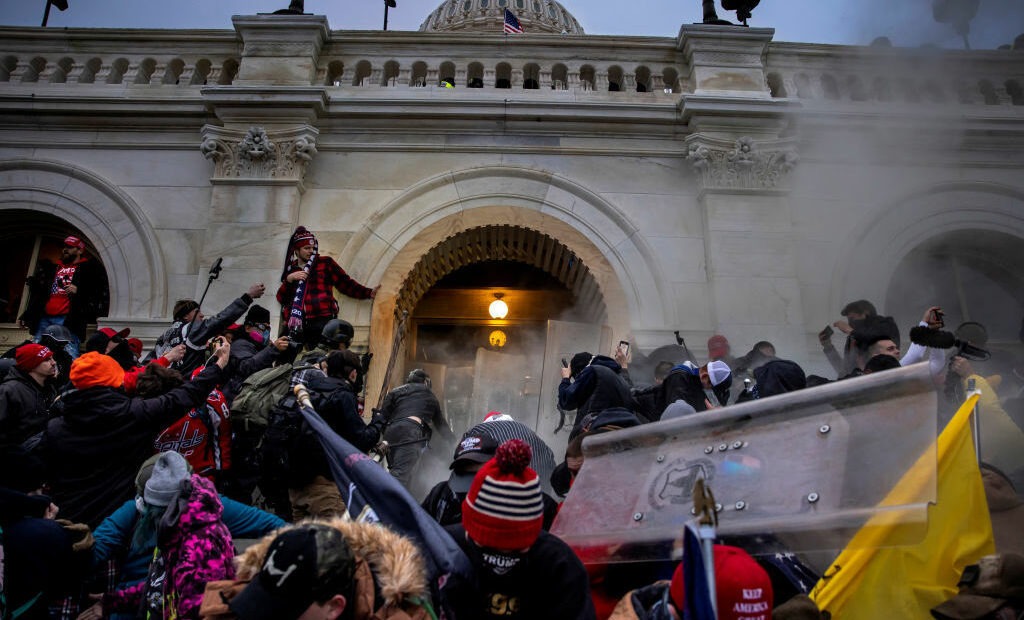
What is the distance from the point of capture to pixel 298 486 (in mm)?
4207

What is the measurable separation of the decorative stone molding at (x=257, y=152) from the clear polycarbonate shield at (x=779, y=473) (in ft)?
22.6

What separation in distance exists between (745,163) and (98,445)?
7.95m

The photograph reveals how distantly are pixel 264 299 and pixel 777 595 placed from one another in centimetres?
680

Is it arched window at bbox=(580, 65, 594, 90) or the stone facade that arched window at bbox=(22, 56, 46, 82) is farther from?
arched window at bbox=(580, 65, 594, 90)

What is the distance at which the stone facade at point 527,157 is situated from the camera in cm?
821

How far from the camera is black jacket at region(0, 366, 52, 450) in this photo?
4.20 metres

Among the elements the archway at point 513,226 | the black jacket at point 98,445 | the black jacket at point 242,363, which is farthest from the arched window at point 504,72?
the black jacket at point 98,445

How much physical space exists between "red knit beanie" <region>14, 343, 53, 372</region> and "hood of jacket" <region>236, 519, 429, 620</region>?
3518 mm

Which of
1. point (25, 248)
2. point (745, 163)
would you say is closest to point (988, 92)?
point (745, 163)

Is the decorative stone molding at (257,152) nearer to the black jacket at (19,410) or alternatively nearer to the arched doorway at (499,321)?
the arched doorway at (499,321)

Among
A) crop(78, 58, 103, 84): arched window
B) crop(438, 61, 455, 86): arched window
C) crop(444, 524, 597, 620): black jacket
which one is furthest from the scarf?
crop(78, 58, 103, 84): arched window

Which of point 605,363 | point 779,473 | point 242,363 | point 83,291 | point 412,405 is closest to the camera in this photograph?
point 779,473

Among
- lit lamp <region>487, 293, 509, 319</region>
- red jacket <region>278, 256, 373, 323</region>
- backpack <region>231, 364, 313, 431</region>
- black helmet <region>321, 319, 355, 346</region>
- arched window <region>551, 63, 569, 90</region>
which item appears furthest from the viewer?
lit lamp <region>487, 293, 509, 319</region>

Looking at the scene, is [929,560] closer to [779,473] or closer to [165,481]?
[779,473]
